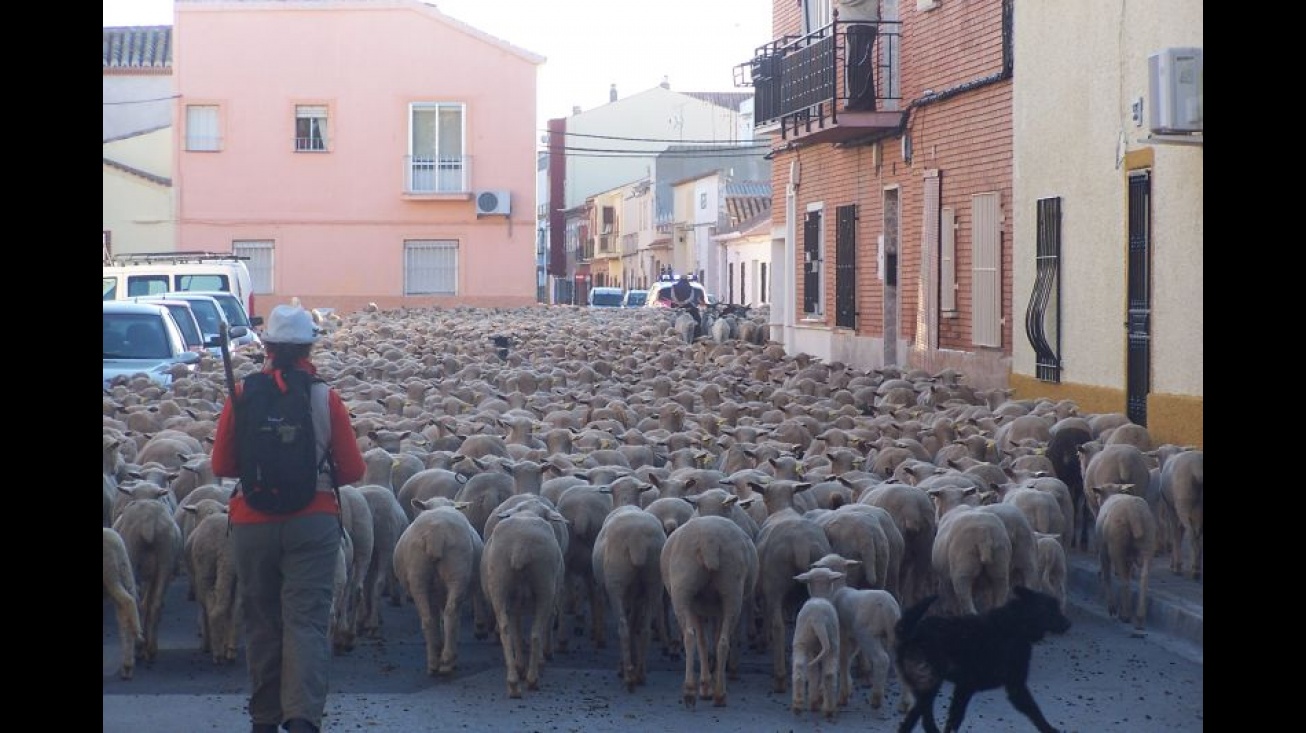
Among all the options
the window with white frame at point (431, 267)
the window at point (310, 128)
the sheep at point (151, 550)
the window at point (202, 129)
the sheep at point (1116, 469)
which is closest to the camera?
the sheep at point (151, 550)

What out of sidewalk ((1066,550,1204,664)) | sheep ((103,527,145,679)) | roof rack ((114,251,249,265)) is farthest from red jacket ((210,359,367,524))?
roof rack ((114,251,249,265))

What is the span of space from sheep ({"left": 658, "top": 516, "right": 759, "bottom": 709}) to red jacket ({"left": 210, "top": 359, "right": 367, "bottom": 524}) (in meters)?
2.10

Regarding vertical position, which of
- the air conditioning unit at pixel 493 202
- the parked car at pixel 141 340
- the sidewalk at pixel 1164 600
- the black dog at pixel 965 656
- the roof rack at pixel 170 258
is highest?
the air conditioning unit at pixel 493 202

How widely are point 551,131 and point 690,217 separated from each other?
18.1m

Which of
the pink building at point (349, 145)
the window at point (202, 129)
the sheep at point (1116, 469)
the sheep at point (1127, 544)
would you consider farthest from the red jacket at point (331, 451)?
the window at point (202, 129)

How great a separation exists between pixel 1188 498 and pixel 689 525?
428cm

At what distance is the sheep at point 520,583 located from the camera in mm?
9867

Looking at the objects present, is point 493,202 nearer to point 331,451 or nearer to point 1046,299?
point 1046,299

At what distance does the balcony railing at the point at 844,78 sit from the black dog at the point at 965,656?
700 inches

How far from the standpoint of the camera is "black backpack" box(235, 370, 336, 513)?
805cm

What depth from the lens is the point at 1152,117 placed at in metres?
15.0

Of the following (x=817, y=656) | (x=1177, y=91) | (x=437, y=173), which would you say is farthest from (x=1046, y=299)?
(x=437, y=173)

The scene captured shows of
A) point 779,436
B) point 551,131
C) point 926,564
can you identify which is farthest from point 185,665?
point 551,131

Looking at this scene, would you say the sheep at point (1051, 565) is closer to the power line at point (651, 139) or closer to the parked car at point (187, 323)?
the parked car at point (187, 323)
